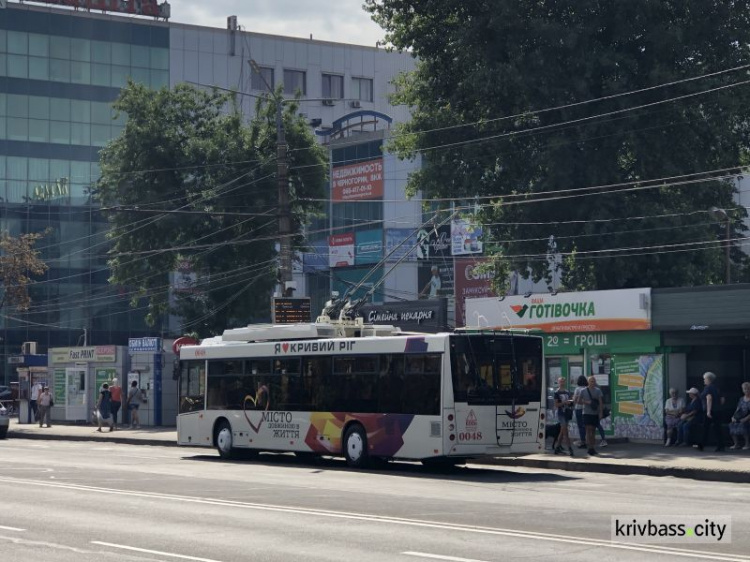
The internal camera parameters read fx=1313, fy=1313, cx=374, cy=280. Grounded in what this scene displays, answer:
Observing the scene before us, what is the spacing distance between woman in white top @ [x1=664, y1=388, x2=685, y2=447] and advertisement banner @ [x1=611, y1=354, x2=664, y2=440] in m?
0.83

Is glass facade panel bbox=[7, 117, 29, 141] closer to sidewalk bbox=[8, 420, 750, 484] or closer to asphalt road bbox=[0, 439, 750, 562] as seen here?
asphalt road bbox=[0, 439, 750, 562]

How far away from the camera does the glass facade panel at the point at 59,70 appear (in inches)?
3447

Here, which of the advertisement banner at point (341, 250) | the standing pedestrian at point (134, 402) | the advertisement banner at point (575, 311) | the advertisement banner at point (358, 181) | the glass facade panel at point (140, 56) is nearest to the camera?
the advertisement banner at point (575, 311)

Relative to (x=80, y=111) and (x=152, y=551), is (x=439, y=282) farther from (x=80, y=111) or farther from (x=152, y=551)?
(x=152, y=551)

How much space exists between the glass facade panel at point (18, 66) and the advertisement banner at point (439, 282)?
30.6 metres

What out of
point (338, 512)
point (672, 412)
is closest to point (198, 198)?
point (672, 412)

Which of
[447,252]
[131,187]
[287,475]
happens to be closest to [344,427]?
[287,475]

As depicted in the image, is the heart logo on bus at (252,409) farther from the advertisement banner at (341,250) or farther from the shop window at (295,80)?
the shop window at (295,80)

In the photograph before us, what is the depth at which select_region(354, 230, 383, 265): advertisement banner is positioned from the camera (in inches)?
3108

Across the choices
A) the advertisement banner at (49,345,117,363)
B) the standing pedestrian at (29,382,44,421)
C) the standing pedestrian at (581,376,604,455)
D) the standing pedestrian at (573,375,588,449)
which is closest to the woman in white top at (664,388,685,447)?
the standing pedestrian at (573,375,588,449)

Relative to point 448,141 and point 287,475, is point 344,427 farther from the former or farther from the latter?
point 448,141

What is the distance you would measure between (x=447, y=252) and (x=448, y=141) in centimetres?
3203

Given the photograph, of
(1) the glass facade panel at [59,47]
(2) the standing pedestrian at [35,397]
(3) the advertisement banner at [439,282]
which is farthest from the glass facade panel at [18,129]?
(2) the standing pedestrian at [35,397]

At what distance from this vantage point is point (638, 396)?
31.4m
